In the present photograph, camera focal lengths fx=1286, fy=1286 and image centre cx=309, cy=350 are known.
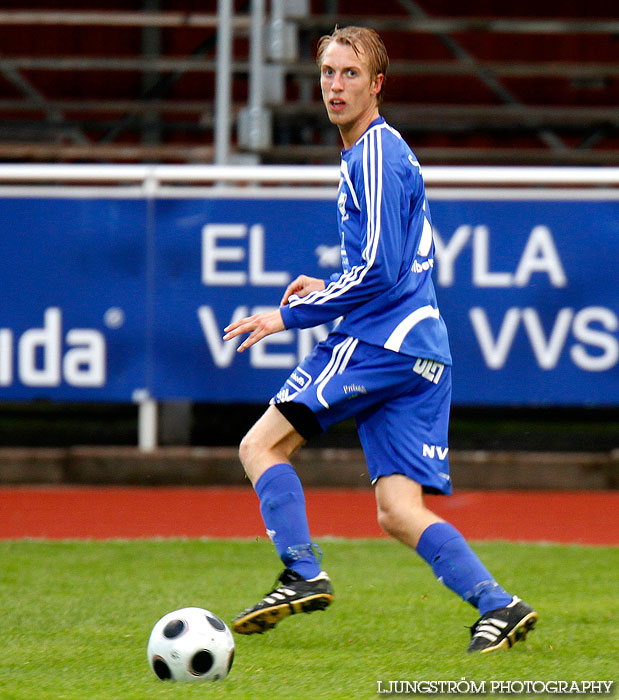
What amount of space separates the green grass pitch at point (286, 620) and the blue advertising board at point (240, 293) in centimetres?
186

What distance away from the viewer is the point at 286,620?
15.0 ft

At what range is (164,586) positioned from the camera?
16.9 feet

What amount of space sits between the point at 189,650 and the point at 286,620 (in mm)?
1115

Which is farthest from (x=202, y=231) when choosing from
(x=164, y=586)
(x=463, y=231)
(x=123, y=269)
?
(x=164, y=586)

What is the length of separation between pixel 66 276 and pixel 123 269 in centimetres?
36

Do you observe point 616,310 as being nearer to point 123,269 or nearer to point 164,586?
point 123,269

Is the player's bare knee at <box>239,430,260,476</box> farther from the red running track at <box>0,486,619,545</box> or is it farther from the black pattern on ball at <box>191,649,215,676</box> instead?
the red running track at <box>0,486,619,545</box>

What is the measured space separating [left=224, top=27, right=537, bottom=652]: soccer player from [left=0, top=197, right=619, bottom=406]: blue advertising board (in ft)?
12.6

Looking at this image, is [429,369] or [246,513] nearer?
[429,369]

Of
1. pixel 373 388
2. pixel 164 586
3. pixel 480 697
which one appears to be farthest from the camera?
pixel 164 586

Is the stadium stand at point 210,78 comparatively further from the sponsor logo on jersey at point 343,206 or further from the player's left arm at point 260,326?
the player's left arm at point 260,326

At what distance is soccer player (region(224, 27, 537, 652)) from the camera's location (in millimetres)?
3789

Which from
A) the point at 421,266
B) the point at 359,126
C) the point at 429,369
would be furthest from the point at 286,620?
the point at 359,126

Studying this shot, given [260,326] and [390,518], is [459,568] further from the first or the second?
[260,326]
